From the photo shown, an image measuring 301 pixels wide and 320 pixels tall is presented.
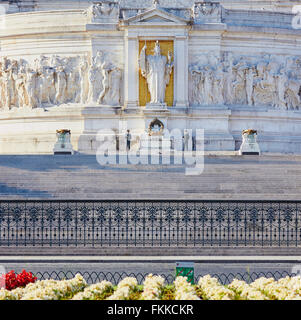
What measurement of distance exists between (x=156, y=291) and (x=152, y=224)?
6645mm

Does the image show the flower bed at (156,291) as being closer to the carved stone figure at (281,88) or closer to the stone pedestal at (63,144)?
the stone pedestal at (63,144)

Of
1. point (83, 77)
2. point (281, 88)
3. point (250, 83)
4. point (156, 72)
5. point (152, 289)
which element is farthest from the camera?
point (281, 88)

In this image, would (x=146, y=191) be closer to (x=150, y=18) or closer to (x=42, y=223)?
(x=42, y=223)

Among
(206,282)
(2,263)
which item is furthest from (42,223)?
(206,282)

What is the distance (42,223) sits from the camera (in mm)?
14523

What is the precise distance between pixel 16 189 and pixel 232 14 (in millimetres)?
14872

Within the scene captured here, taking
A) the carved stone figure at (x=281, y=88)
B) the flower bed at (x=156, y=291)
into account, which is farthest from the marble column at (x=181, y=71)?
the flower bed at (x=156, y=291)

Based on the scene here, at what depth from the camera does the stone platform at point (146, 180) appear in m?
19.1

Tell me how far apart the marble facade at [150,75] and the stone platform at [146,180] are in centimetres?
802

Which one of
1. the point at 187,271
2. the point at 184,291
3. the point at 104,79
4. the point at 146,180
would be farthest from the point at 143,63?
the point at 184,291

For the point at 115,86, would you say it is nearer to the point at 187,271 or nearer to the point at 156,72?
the point at 156,72

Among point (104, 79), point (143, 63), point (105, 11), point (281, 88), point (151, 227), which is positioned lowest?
point (151, 227)

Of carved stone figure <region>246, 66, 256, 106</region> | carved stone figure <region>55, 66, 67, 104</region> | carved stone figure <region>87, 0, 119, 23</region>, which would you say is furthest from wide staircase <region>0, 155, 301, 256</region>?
carved stone figure <region>87, 0, 119, 23</region>

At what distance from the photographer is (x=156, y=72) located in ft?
98.1
